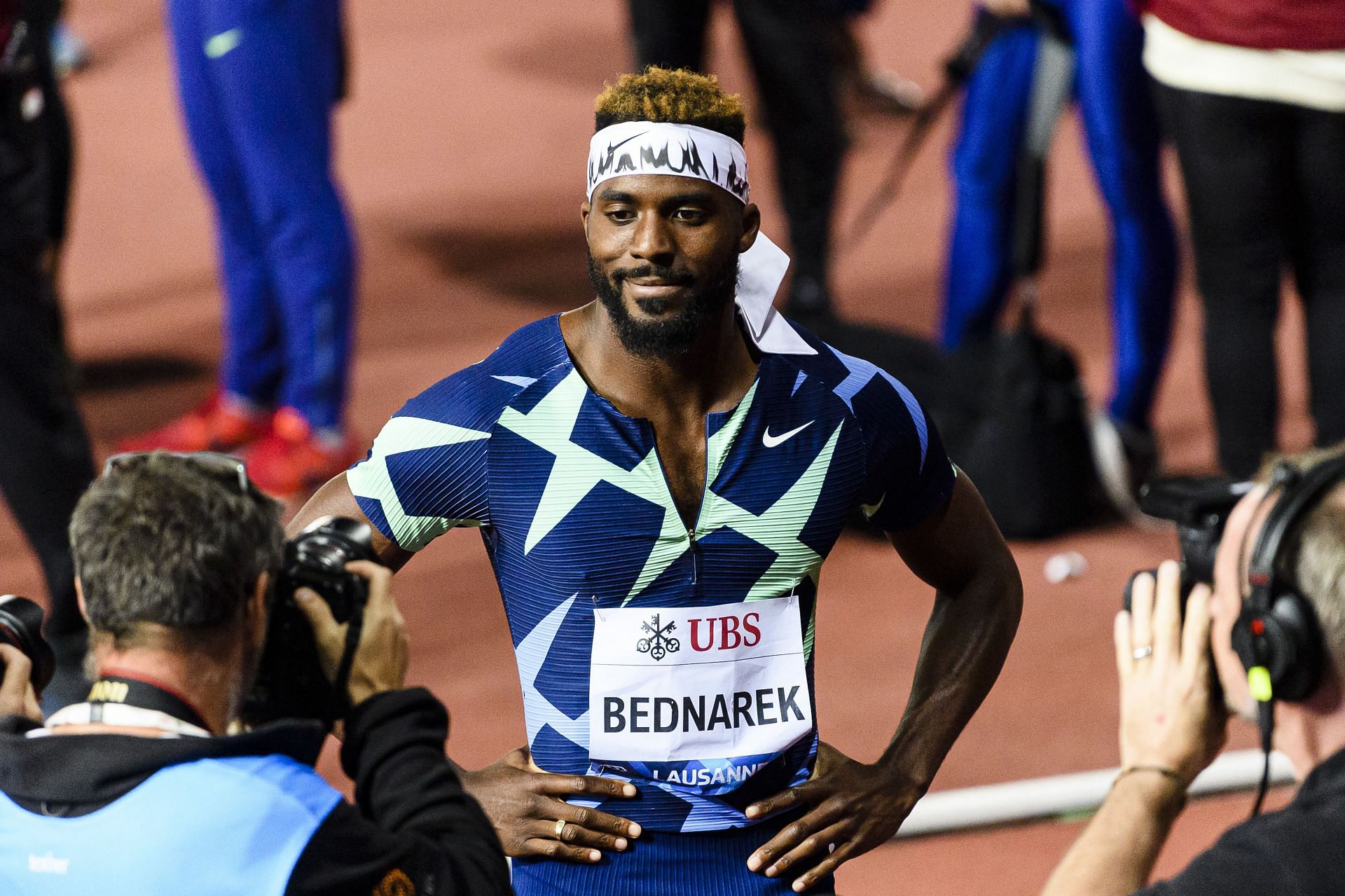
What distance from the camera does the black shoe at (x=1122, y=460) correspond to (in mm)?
5660

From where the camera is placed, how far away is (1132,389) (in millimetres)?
5773

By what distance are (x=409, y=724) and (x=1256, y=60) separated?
311cm

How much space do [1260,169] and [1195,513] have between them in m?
2.37

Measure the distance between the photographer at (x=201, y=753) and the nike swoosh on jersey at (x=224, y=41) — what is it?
143 inches

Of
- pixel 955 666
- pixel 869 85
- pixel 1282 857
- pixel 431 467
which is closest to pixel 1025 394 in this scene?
pixel 955 666

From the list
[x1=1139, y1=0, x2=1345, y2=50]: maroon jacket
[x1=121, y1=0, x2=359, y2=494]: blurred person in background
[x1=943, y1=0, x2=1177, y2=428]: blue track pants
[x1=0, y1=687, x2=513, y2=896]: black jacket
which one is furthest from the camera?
[x1=121, y1=0, x2=359, y2=494]: blurred person in background

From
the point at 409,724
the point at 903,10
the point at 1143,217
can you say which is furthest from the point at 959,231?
the point at 903,10

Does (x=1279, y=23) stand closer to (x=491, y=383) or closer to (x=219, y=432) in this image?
(x=491, y=383)

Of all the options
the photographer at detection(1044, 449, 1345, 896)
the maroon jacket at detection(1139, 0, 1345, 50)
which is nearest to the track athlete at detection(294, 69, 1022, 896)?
the photographer at detection(1044, 449, 1345, 896)

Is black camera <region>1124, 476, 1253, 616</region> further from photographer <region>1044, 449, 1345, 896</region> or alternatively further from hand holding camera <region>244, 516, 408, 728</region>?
hand holding camera <region>244, 516, 408, 728</region>

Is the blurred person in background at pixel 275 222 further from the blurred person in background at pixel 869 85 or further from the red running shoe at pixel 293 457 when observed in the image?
the blurred person in background at pixel 869 85

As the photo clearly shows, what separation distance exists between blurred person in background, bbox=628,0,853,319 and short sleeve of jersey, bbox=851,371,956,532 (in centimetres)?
341

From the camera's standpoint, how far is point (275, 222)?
574 centimetres

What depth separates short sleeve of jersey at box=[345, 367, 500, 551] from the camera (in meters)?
2.65
